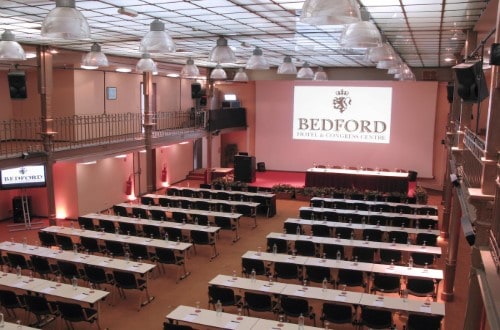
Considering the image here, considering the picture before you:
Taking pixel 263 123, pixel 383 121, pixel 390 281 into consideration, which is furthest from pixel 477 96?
pixel 263 123

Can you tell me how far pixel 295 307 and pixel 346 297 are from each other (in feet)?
3.29

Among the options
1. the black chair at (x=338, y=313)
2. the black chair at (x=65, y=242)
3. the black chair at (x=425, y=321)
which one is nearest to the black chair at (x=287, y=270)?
the black chair at (x=338, y=313)

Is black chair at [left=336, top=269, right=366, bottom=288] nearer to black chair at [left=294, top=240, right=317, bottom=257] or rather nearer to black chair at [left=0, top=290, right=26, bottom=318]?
black chair at [left=294, top=240, right=317, bottom=257]

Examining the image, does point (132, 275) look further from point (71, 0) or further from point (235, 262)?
point (71, 0)

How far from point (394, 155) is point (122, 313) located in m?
19.4

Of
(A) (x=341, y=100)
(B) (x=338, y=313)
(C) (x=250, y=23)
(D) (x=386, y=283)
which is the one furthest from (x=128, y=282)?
(A) (x=341, y=100)

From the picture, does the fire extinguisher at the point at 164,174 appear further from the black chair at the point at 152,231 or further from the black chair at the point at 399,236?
the black chair at the point at 399,236

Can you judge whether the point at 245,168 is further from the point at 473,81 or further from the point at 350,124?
the point at 473,81

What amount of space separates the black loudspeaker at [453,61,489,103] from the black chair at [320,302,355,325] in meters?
4.35

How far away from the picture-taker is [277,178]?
27.2 m

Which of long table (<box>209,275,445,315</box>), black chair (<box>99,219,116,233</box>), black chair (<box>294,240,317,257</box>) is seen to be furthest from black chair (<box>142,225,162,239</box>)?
long table (<box>209,275,445,315</box>)

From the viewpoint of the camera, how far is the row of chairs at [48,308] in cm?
920

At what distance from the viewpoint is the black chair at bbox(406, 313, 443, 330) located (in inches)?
323

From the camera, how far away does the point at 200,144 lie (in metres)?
30.9
